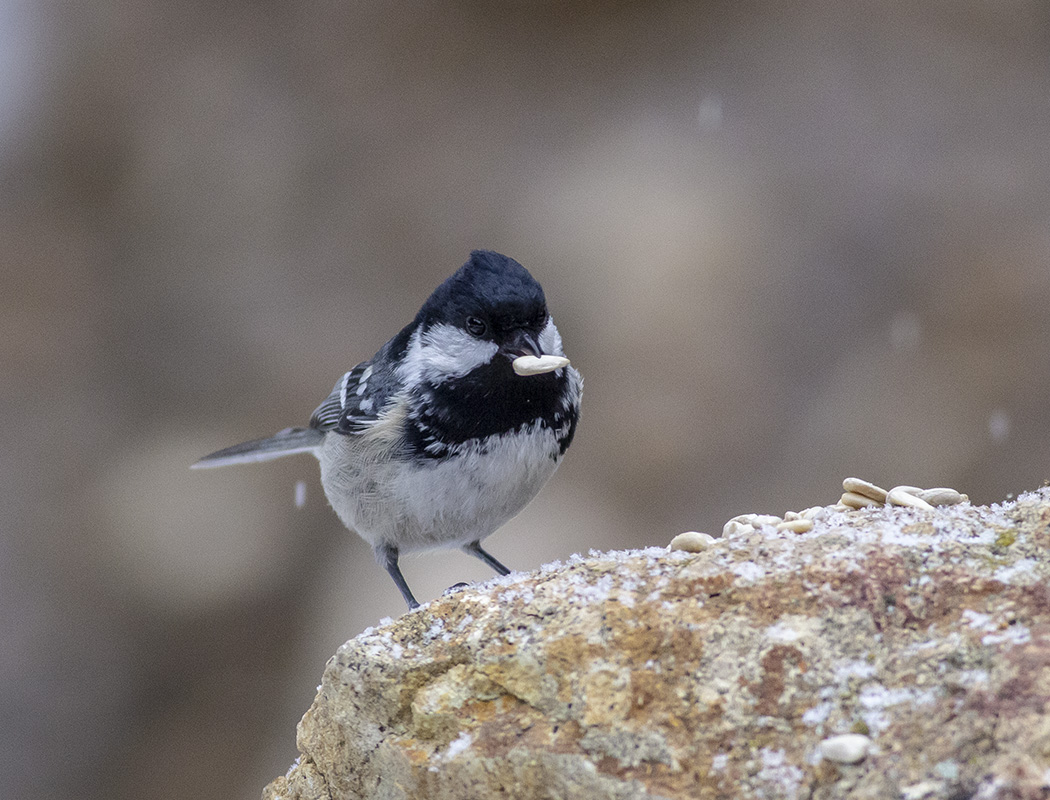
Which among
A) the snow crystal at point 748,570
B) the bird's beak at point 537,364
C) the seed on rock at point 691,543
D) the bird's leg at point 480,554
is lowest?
the bird's leg at point 480,554

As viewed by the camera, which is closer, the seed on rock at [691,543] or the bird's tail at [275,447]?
the seed on rock at [691,543]

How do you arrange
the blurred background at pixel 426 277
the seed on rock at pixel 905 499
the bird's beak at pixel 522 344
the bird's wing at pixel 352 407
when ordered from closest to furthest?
the seed on rock at pixel 905 499 < the bird's beak at pixel 522 344 < the bird's wing at pixel 352 407 < the blurred background at pixel 426 277

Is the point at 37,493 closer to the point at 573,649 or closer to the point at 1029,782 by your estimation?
the point at 573,649

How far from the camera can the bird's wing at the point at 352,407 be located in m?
3.07

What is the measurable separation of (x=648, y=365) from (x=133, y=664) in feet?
11.6

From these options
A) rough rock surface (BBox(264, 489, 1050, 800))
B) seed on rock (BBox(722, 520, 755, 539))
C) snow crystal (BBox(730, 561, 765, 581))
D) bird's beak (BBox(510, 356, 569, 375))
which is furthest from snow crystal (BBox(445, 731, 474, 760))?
bird's beak (BBox(510, 356, 569, 375))

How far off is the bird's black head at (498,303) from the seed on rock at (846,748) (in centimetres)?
155

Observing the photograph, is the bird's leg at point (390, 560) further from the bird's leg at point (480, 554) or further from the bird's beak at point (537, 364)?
the bird's beak at point (537, 364)

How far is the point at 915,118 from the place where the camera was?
628 cm

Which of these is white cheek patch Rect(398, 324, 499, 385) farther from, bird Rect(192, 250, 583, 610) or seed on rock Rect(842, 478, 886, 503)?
seed on rock Rect(842, 478, 886, 503)

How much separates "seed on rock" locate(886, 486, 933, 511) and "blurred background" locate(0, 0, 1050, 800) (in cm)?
390

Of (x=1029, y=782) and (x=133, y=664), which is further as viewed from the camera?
(x=133, y=664)

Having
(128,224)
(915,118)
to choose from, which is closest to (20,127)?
(128,224)

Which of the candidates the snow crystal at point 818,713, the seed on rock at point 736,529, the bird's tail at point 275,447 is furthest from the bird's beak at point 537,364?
the snow crystal at point 818,713
